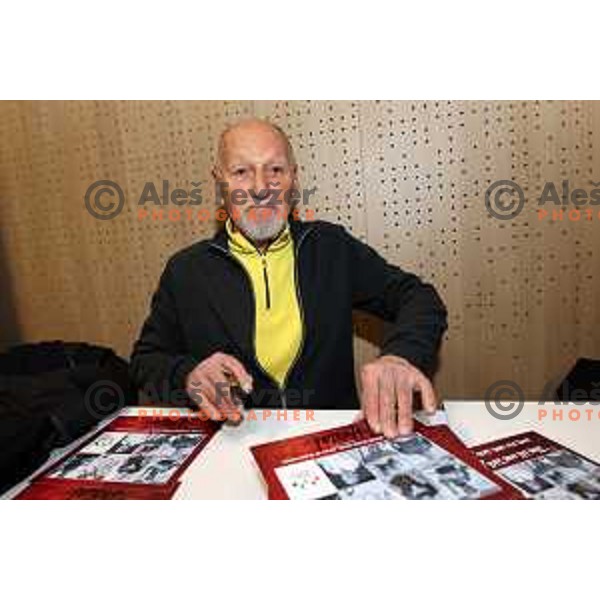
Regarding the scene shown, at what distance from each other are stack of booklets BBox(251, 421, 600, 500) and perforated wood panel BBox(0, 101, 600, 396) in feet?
2.95

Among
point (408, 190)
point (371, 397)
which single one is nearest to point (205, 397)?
point (371, 397)

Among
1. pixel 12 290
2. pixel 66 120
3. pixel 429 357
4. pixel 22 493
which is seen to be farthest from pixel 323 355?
pixel 12 290

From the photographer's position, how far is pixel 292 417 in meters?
1.04

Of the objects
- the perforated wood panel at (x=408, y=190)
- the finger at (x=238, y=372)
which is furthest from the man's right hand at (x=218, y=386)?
the perforated wood panel at (x=408, y=190)

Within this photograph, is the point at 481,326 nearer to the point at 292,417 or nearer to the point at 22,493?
the point at 292,417

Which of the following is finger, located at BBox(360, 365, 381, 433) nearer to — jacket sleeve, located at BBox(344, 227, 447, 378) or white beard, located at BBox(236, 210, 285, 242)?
jacket sleeve, located at BBox(344, 227, 447, 378)

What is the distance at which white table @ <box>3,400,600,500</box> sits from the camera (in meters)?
0.83

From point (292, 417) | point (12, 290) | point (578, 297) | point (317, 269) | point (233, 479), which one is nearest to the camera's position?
point (233, 479)

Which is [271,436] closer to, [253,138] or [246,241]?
[246,241]

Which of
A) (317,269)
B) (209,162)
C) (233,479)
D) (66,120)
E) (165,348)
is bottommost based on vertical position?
(233,479)

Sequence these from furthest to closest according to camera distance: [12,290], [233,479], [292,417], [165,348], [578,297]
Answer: [12,290] → [578,297] → [165,348] → [292,417] → [233,479]

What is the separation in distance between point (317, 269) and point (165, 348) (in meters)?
0.43

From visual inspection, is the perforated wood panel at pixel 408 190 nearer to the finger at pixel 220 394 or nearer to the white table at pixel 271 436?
the white table at pixel 271 436

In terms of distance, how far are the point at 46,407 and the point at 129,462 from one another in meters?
0.24
